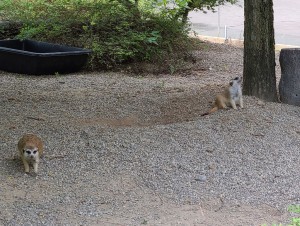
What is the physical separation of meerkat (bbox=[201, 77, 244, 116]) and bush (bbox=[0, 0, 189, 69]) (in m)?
3.59

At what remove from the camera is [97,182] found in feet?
18.5

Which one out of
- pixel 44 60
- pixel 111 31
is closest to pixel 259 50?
pixel 44 60

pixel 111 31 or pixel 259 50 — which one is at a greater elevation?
pixel 111 31

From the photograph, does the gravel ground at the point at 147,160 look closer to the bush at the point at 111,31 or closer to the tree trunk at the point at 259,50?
the tree trunk at the point at 259,50

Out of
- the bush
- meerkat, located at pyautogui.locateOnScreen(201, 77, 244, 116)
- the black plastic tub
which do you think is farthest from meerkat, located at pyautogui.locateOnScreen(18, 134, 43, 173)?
the bush

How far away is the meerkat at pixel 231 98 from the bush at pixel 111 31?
3.59 meters

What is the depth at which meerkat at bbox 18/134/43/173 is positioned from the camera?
227 inches

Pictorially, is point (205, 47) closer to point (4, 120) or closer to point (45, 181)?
point (4, 120)

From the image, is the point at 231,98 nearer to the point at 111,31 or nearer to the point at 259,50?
the point at 259,50

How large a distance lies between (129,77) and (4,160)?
481 centimetres

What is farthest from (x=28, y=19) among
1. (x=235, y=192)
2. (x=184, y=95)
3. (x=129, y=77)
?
(x=235, y=192)

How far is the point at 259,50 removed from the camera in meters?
8.03

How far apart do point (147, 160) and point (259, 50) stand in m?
2.73

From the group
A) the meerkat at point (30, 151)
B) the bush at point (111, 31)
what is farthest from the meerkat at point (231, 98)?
the bush at point (111, 31)
